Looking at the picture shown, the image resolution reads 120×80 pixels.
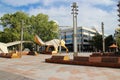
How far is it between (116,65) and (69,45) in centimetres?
10202

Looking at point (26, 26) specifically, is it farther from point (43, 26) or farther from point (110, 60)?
point (110, 60)

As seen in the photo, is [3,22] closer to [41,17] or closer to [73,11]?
[41,17]

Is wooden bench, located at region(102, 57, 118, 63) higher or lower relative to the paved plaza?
higher

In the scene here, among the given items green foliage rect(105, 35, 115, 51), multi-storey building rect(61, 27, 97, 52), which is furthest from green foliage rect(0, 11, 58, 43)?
multi-storey building rect(61, 27, 97, 52)

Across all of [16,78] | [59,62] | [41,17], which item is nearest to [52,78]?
[16,78]

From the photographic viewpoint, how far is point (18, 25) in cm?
7250

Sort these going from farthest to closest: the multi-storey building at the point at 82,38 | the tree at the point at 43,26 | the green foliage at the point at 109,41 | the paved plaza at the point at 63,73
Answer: the multi-storey building at the point at 82,38 < the green foliage at the point at 109,41 < the tree at the point at 43,26 < the paved plaza at the point at 63,73

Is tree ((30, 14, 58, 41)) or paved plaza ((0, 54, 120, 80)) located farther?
tree ((30, 14, 58, 41))

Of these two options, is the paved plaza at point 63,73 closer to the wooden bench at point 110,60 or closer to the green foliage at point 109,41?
the wooden bench at point 110,60

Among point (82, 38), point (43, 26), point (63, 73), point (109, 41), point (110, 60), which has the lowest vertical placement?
point (63, 73)

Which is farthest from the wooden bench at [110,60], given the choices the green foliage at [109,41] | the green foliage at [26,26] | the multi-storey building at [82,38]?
the multi-storey building at [82,38]

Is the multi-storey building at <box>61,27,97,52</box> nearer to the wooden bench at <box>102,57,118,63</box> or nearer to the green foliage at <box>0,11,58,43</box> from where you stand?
the green foliage at <box>0,11,58,43</box>

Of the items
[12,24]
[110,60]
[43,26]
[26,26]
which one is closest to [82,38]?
[43,26]

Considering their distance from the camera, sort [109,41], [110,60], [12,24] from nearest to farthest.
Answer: [110,60], [12,24], [109,41]
